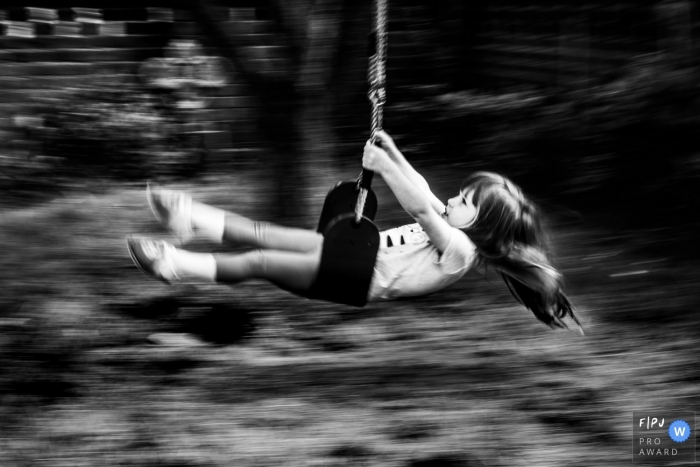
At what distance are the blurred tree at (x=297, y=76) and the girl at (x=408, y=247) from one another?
0.91 metres

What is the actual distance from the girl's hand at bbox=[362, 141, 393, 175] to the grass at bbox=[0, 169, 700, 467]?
39.0 inches

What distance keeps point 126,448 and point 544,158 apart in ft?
11.6

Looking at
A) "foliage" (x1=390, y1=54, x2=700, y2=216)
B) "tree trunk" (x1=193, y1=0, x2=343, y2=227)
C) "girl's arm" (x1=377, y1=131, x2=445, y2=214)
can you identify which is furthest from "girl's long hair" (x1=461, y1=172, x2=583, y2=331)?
"foliage" (x1=390, y1=54, x2=700, y2=216)

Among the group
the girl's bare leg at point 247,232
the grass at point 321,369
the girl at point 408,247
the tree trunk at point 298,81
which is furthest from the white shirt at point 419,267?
the tree trunk at point 298,81

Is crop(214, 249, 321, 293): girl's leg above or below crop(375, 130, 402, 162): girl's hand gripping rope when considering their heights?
below

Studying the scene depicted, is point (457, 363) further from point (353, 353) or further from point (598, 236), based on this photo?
point (598, 236)

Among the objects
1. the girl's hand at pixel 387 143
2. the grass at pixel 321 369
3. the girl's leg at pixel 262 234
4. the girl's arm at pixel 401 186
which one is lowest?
the grass at pixel 321 369

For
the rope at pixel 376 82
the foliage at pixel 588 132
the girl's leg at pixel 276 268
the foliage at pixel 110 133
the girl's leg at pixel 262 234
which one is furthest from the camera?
the foliage at pixel 110 133

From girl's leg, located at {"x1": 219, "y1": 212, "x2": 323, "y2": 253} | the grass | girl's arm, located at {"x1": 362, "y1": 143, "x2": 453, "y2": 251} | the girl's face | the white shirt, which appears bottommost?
the grass

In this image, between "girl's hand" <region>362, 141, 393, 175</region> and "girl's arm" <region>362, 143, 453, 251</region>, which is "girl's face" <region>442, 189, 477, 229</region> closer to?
"girl's arm" <region>362, 143, 453, 251</region>

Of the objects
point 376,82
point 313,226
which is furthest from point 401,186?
point 313,226

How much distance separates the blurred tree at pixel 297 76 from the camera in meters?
3.72

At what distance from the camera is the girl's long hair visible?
2.74m

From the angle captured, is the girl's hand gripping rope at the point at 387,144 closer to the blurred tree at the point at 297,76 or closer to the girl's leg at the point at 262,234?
the girl's leg at the point at 262,234
